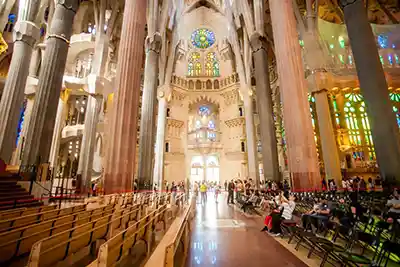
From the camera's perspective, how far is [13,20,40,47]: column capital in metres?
10.7

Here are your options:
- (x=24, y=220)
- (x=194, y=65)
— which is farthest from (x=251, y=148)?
(x=24, y=220)

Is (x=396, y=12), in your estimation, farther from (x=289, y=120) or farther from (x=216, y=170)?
(x=216, y=170)

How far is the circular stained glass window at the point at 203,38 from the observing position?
3005 centimetres

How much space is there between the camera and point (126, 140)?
29.1 ft

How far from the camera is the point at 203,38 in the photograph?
30.4 m

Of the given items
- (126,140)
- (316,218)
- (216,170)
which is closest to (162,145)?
(216,170)

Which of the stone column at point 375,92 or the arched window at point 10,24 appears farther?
the arched window at point 10,24

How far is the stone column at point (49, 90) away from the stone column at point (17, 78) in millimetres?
2714

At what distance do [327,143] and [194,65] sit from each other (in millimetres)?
21788

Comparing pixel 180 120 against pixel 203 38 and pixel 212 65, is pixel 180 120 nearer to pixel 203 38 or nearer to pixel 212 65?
pixel 212 65

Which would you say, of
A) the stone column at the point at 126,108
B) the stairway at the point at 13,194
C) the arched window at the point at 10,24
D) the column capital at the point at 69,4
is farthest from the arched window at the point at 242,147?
the arched window at the point at 10,24

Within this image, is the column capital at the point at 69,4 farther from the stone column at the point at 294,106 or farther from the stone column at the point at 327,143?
the stone column at the point at 327,143

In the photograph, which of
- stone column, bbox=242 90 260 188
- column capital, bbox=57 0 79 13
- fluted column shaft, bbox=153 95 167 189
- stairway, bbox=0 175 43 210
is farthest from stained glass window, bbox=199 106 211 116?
stairway, bbox=0 175 43 210

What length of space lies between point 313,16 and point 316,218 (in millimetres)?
17098
